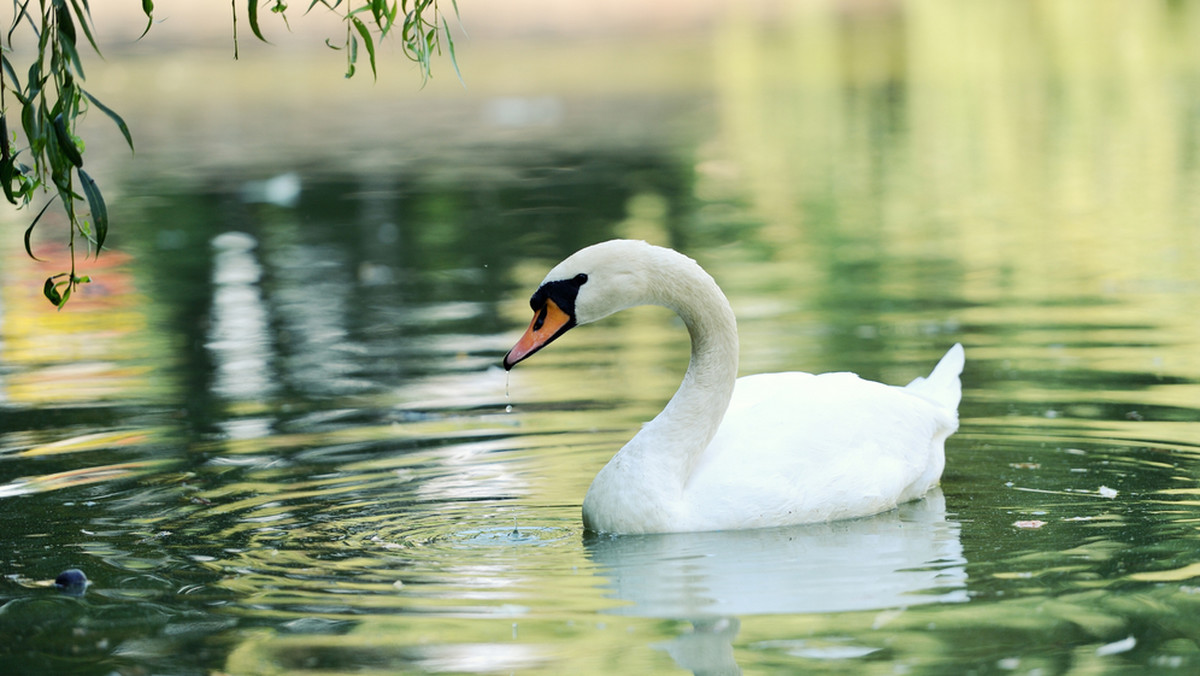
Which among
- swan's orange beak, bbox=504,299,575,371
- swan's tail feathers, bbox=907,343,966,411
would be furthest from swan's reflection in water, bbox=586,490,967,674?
swan's tail feathers, bbox=907,343,966,411

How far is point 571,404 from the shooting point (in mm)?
9453

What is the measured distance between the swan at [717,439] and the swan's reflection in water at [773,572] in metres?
0.11

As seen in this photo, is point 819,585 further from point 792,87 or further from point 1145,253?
point 792,87

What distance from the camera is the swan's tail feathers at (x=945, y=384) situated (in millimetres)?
8148

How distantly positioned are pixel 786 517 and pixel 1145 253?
7985mm

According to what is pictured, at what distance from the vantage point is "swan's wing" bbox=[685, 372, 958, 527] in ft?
22.8

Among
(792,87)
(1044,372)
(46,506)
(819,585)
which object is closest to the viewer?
(819,585)

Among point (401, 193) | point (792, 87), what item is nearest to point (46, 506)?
point (401, 193)

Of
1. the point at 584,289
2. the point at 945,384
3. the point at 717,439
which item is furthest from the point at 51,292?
the point at 945,384

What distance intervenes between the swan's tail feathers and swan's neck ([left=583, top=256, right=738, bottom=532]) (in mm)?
1360

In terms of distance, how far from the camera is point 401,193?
2053 centimetres

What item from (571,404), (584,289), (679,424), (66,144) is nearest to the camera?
(66,144)

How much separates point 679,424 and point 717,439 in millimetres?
310

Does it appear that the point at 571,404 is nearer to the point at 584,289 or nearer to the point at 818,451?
the point at 818,451
